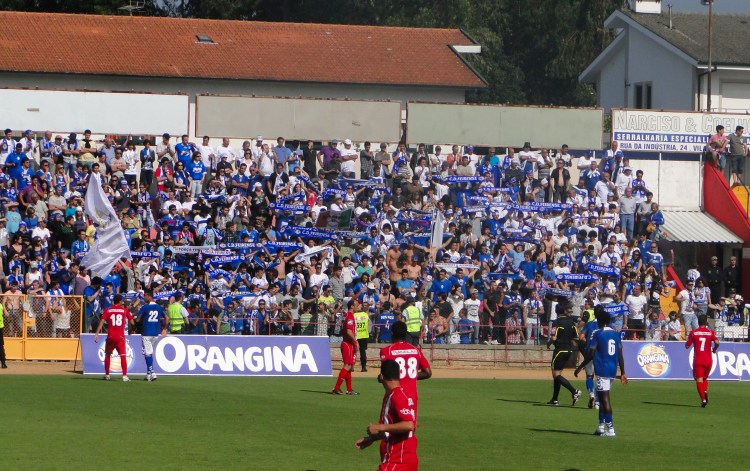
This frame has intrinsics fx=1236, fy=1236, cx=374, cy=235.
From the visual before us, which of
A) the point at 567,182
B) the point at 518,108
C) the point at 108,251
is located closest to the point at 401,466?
the point at 108,251

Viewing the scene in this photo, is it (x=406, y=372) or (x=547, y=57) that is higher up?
(x=547, y=57)

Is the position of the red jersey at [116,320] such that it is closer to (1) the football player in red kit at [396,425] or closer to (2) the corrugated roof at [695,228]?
(1) the football player in red kit at [396,425]

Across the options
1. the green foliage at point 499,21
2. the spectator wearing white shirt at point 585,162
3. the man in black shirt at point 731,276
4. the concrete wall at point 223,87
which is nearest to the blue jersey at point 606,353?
the spectator wearing white shirt at point 585,162

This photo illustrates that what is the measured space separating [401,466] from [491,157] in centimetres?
2864

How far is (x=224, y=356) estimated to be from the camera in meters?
29.9

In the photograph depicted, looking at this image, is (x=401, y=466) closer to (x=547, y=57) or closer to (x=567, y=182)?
(x=567, y=182)

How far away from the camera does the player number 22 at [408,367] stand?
1464cm

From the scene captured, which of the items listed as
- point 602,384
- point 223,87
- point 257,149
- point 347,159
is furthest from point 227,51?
point 602,384

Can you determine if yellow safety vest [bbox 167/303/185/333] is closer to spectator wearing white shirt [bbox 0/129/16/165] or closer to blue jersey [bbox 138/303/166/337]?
blue jersey [bbox 138/303/166/337]

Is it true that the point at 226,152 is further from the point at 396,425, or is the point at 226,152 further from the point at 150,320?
the point at 396,425

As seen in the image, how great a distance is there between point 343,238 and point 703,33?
83.8ft

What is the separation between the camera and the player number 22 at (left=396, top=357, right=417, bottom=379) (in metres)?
14.6

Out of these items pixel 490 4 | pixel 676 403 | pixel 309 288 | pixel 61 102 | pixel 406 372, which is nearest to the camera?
pixel 406 372

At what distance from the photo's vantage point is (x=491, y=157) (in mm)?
39281
